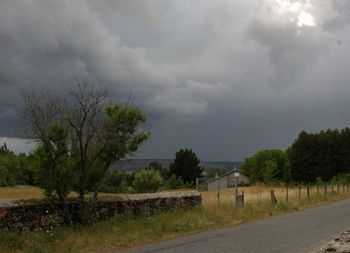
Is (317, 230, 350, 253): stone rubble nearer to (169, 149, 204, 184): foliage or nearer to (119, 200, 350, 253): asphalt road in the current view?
(119, 200, 350, 253): asphalt road

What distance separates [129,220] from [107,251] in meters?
5.27

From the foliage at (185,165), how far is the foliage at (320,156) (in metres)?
18.9

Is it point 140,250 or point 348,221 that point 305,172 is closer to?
point 348,221

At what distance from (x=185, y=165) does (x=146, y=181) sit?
233ft

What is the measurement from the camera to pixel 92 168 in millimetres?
17812

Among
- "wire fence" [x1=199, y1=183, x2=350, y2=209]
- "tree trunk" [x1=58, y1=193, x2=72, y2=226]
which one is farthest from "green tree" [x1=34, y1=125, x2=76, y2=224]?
"wire fence" [x1=199, y1=183, x2=350, y2=209]

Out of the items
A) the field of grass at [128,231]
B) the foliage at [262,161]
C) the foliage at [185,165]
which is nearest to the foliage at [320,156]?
the foliage at [262,161]

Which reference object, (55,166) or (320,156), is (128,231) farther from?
(320,156)

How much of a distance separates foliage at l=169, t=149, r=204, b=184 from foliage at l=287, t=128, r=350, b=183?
1886cm

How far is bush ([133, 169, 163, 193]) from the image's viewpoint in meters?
34.1

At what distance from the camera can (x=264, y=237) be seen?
15.4 metres

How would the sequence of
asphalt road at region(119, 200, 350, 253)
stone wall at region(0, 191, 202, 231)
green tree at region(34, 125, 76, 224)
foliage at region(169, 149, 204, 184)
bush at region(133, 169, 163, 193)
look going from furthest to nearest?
foliage at region(169, 149, 204, 184)
bush at region(133, 169, 163, 193)
green tree at region(34, 125, 76, 224)
stone wall at region(0, 191, 202, 231)
asphalt road at region(119, 200, 350, 253)

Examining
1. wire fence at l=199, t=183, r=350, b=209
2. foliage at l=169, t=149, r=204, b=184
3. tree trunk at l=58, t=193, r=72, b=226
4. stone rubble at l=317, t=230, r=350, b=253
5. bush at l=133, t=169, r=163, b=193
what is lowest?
stone rubble at l=317, t=230, r=350, b=253

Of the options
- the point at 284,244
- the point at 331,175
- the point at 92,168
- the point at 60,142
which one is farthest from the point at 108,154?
the point at 331,175
